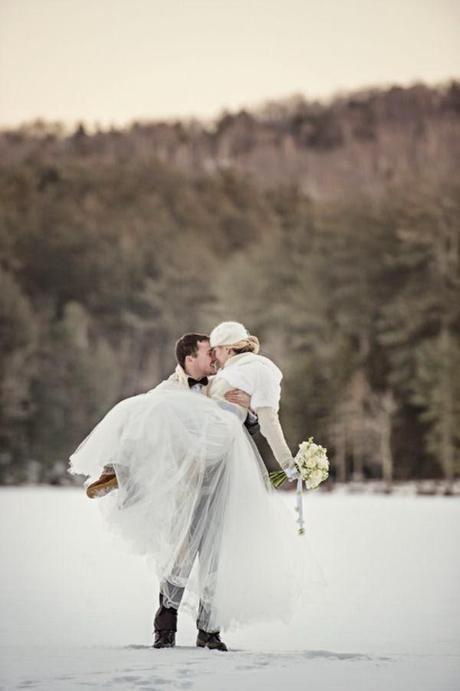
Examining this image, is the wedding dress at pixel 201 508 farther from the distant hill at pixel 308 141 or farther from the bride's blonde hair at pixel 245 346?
the distant hill at pixel 308 141

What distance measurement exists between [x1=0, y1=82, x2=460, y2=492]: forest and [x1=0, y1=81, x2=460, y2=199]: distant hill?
0.11m

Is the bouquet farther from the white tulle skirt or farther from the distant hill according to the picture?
the distant hill

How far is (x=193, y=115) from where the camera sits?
66688 millimetres

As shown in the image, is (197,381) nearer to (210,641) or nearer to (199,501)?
(199,501)

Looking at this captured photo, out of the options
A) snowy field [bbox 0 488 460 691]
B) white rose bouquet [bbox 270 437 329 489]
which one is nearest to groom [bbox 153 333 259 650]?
snowy field [bbox 0 488 460 691]

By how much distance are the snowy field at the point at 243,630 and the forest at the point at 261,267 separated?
1107 inches

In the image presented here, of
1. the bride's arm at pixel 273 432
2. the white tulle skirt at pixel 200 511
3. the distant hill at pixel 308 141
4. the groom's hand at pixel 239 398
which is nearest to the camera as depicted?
the white tulle skirt at pixel 200 511

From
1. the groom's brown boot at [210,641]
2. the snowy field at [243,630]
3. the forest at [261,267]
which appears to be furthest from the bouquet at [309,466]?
the forest at [261,267]

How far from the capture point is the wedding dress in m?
5.89

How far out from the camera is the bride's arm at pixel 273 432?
6.03m

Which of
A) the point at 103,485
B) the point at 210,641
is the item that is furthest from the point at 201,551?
the point at 103,485

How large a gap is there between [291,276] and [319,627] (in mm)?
43625

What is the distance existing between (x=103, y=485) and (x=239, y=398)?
0.74 meters

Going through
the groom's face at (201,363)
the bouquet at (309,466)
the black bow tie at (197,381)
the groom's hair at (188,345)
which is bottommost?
the bouquet at (309,466)
